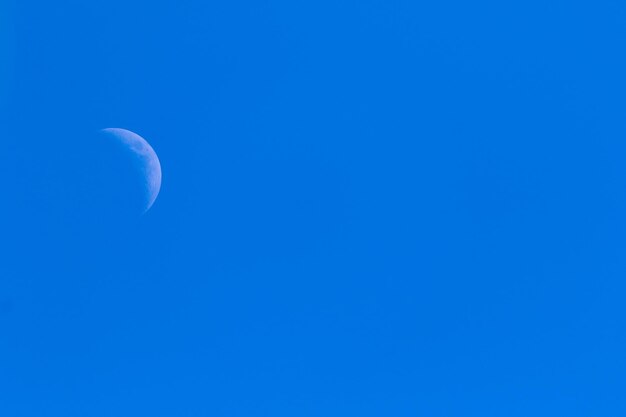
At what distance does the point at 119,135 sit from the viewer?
4953 millimetres

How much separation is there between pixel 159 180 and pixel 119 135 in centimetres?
57

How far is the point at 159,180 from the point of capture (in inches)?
203
